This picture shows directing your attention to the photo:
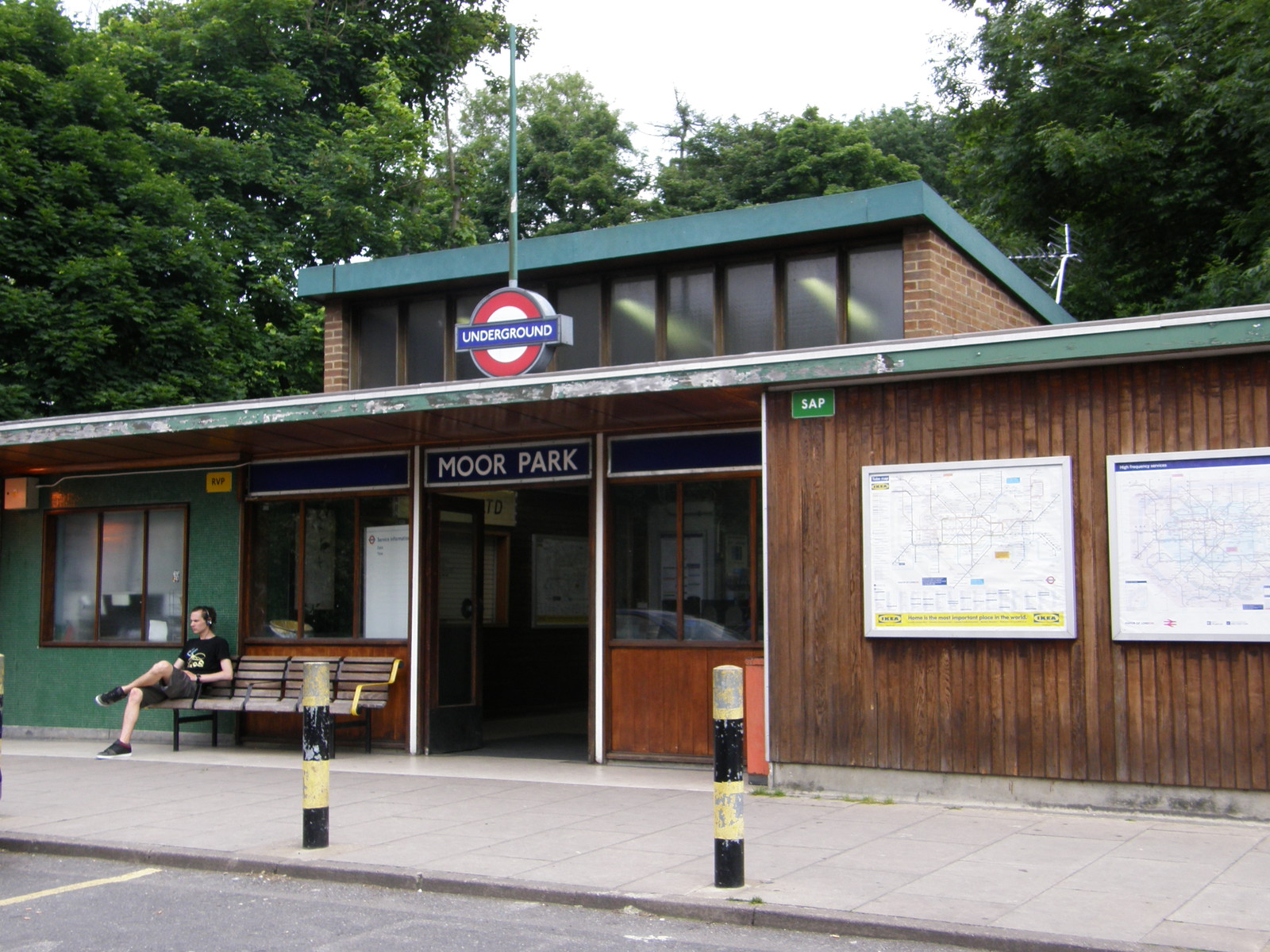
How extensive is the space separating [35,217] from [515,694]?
11.2 metres

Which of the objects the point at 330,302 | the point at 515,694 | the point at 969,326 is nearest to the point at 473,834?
the point at 969,326

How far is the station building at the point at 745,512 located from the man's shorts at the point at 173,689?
0.73 meters

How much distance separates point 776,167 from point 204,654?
26.2 m

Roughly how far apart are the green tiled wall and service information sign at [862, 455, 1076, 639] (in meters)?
7.16

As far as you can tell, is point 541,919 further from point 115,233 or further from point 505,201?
point 505,201

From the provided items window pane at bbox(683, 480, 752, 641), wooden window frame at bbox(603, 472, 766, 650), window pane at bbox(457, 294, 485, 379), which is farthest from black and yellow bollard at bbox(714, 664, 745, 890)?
window pane at bbox(457, 294, 485, 379)

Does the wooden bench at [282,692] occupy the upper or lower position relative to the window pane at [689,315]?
lower

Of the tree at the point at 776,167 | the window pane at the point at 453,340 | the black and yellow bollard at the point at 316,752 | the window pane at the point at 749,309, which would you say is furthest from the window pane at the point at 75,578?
the tree at the point at 776,167

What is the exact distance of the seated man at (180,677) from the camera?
1236 cm

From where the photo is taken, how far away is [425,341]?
1384cm

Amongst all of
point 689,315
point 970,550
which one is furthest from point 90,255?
point 970,550

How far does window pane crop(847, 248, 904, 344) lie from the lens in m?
11.5

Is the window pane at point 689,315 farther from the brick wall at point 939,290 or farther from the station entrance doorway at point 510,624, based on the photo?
the brick wall at point 939,290

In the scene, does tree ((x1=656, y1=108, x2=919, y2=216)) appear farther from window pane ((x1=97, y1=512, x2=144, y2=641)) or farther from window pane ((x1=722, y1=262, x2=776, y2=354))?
window pane ((x1=97, y1=512, x2=144, y2=641))
